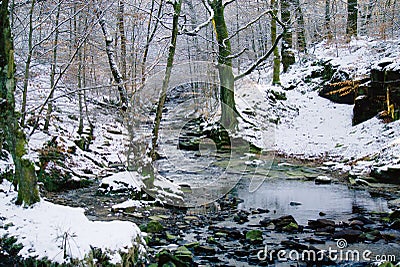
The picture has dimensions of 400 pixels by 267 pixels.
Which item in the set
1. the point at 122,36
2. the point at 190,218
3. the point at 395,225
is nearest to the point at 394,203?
the point at 395,225

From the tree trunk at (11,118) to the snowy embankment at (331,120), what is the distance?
842cm

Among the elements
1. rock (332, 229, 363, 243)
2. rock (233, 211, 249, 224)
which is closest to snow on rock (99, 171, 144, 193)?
rock (233, 211, 249, 224)

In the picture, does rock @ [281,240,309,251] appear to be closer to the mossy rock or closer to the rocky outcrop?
the mossy rock

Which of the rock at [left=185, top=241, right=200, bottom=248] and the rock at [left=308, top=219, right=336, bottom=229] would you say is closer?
the rock at [left=185, top=241, right=200, bottom=248]

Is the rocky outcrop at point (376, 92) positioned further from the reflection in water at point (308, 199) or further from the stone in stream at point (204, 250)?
the stone in stream at point (204, 250)

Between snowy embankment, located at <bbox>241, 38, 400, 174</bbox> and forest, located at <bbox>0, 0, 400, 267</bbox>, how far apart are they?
9 cm

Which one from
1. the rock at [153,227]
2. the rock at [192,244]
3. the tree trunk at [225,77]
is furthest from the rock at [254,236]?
the tree trunk at [225,77]

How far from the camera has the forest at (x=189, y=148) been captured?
465 cm

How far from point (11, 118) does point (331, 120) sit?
1391 cm

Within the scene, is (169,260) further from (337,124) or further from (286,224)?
(337,124)

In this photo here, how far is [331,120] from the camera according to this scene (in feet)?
52.1

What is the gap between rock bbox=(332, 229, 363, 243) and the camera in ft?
17.9

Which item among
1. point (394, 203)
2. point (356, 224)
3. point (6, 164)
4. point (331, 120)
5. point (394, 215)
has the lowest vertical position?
point (356, 224)

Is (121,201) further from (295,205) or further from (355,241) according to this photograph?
(355,241)
